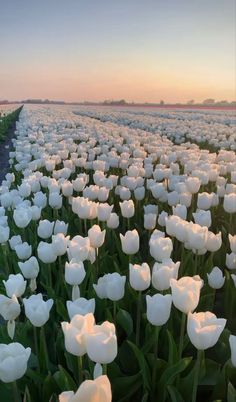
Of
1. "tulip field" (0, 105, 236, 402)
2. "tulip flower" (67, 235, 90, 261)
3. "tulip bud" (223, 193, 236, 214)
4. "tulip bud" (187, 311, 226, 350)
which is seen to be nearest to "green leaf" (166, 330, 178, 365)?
"tulip field" (0, 105, 236, 402)

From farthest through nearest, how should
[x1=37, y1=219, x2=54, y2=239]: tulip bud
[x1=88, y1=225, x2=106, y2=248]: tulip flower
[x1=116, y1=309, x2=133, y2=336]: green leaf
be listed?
[x1=37, y1=219, x2=54, y2=239]: tulip bud
[x1=88, y1=225, x2=106, y2=248]: tulip flower
[x1=116, y1=309, x2=133, y2=336]: green leaf

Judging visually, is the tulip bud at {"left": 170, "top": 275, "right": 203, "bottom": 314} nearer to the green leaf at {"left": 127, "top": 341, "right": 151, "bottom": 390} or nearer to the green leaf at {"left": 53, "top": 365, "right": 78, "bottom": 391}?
the green leaf at {"left": 127, "top": 341, "right": 151, "bottom": 390}

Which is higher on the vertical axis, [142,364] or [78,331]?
[78,331]

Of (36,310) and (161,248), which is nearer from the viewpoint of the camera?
(36,310)

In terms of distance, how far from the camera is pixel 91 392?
39.6 inches

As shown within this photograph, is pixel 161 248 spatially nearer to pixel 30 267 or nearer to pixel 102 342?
pixel 30 267

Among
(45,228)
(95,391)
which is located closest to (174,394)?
(95,391)

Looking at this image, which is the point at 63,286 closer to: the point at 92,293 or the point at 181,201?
the point at 92,293

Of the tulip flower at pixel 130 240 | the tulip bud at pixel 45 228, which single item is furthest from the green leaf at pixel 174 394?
the tulip bud at pixel 45 228

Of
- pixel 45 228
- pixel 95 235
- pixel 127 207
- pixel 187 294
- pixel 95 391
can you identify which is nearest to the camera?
pixel 95 391

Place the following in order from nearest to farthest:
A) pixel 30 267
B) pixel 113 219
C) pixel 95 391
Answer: pixel 95 391, pixel 30 267, pixel 113 219

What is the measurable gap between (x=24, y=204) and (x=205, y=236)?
6.37ft

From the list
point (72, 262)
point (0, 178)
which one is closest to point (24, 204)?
point (72, 262)

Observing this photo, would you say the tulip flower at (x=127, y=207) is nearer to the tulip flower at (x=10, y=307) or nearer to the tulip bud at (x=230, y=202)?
the tulip bud at (x=230, y=202)
